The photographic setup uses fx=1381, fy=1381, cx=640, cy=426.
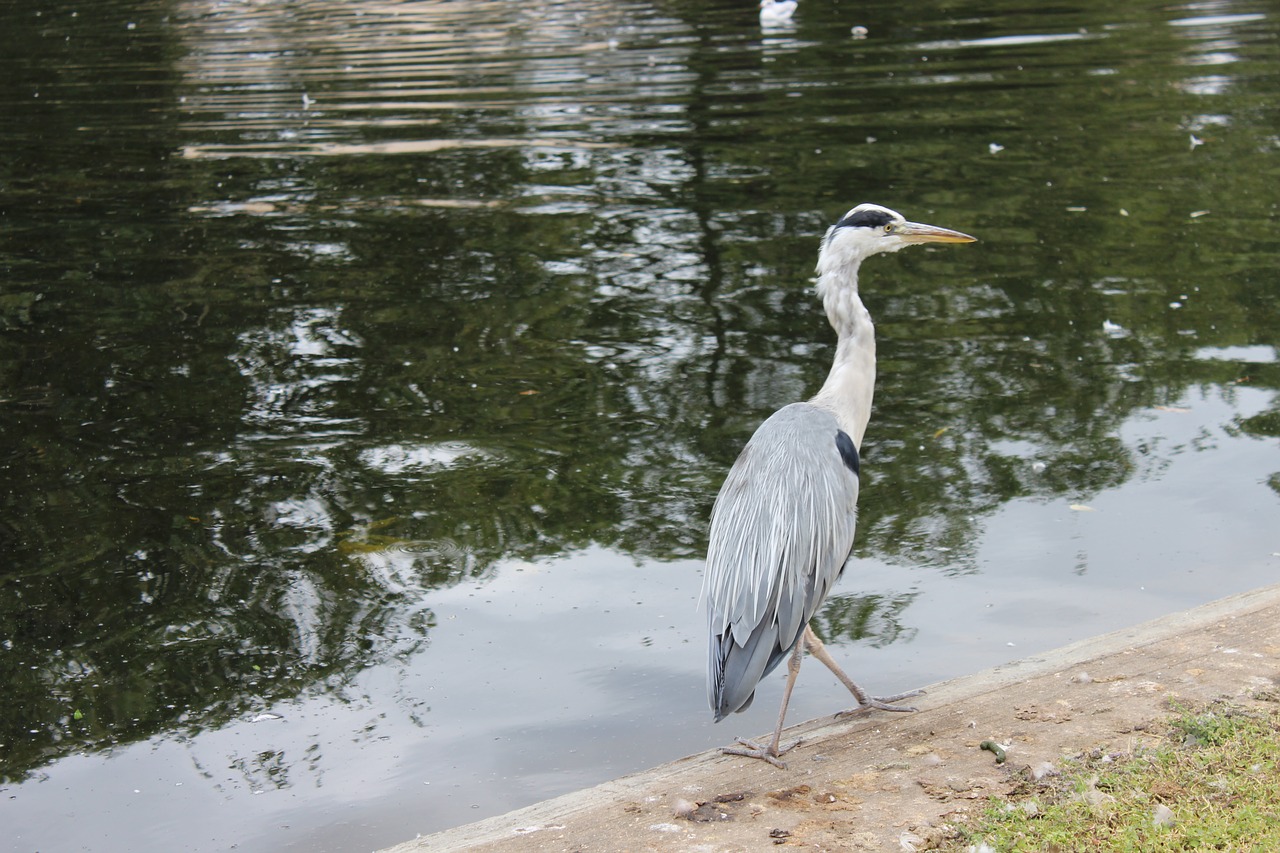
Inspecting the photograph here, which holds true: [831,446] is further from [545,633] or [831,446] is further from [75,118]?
[75,118]

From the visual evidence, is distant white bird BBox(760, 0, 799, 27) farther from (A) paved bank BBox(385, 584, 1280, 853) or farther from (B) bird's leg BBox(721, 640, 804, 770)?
(B) bird's leg BBox(721, 640, 804, 770)

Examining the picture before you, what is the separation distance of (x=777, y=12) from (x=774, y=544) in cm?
2041

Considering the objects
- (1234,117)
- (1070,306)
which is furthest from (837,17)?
(1070,306)

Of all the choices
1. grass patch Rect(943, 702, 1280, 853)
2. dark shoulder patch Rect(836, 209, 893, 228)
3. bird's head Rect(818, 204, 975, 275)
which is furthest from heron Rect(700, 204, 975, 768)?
grass patch Rect(943, 702, 1280, 853)

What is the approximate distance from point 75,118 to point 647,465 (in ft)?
40.0

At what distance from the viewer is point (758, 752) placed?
4.34m

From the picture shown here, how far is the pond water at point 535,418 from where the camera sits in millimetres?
5164

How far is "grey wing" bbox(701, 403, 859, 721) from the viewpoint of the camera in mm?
4230

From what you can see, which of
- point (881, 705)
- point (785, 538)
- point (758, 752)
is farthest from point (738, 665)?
point (881, 705)

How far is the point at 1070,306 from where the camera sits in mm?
9227

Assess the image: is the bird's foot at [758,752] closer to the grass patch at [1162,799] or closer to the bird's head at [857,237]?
the grass patch at [1162,799]

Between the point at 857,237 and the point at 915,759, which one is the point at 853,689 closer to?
the point at 915,759

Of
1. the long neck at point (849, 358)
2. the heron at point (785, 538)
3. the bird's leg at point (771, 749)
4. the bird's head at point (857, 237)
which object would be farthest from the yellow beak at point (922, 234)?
the bird's leg at point (771, 749)

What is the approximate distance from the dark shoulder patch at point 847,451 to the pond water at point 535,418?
3.50 ft
